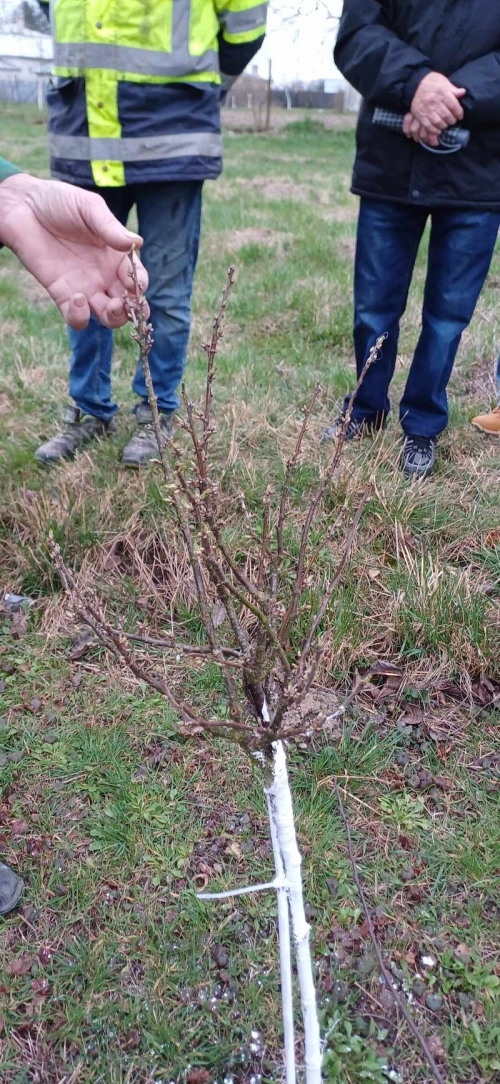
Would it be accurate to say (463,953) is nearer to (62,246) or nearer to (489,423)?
(62,246)

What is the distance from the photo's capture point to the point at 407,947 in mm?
1655

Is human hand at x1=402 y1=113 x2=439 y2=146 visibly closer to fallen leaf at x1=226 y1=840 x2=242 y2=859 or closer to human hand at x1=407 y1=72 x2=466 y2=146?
human hand at x1=407 y1=72 x2=466 y2=146

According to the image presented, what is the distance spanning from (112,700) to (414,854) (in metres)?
0.97

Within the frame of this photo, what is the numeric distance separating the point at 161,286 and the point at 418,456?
1210 mm

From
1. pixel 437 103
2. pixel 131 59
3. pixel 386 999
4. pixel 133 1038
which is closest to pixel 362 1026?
pixel 386 999

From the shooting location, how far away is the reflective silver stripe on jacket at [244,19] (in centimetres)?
266

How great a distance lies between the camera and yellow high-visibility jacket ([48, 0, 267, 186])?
2.55 m

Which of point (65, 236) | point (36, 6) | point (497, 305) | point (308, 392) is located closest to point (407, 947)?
point (65, 236)

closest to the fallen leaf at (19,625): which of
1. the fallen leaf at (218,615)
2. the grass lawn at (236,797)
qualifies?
the grass lawn at (236,797)

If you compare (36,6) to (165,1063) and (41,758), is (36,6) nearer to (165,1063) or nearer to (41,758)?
(41,758)

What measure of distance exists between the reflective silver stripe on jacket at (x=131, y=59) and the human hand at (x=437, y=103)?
811 millimetres

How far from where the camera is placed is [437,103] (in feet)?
7.92

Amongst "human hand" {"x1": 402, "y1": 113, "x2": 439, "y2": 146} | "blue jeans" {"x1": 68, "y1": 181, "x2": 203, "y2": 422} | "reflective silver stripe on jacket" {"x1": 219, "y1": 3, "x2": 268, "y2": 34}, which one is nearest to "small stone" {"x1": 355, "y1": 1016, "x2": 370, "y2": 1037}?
"blue jeans" {"x1": 68, "y1": 181, "x2": 203, "y2": 422}

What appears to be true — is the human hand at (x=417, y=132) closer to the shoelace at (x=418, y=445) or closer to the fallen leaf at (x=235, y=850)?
the shoelace at (x=418, y=445)
